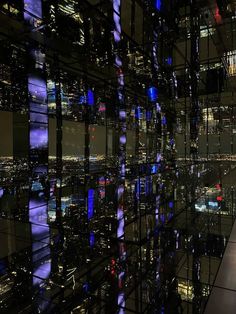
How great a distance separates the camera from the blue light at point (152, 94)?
530 inches

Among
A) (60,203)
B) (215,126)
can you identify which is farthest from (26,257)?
(215,126)

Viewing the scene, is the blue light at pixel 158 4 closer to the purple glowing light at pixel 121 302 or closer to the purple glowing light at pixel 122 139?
the purple glowing light at pixel 122 139

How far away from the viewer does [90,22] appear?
799 centimetres

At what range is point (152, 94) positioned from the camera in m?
14.0

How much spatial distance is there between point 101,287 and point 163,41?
11.0m

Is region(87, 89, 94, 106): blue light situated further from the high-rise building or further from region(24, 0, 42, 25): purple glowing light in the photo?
region(24, 0, 42, 25): purple glowing light

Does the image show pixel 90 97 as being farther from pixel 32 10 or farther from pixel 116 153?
pixel 32 10

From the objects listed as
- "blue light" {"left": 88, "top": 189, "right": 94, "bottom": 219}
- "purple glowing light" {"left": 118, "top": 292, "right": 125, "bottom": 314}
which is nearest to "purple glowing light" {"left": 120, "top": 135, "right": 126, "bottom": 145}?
"blue light" {"left": 88, "top": 189, "right": 94, "bottom": 219}

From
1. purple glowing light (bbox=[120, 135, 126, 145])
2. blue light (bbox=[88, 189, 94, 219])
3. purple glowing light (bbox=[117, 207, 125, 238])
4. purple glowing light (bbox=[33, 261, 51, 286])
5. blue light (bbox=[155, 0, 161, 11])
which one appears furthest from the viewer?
purple glowing light (bbox=[120, 135, 126, 145])

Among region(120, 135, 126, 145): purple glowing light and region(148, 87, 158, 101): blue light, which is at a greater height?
region(148, 87, 158, 101): blue light

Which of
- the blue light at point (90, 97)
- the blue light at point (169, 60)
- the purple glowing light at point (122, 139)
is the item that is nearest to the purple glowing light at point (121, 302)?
the blue light at point (90, 97)

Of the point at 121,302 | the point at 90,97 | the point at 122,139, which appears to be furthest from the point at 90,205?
the point at 122,139

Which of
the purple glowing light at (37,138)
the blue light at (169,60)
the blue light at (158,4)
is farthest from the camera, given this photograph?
the blue light at (169,60)

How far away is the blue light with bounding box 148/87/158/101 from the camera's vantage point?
13.5m
